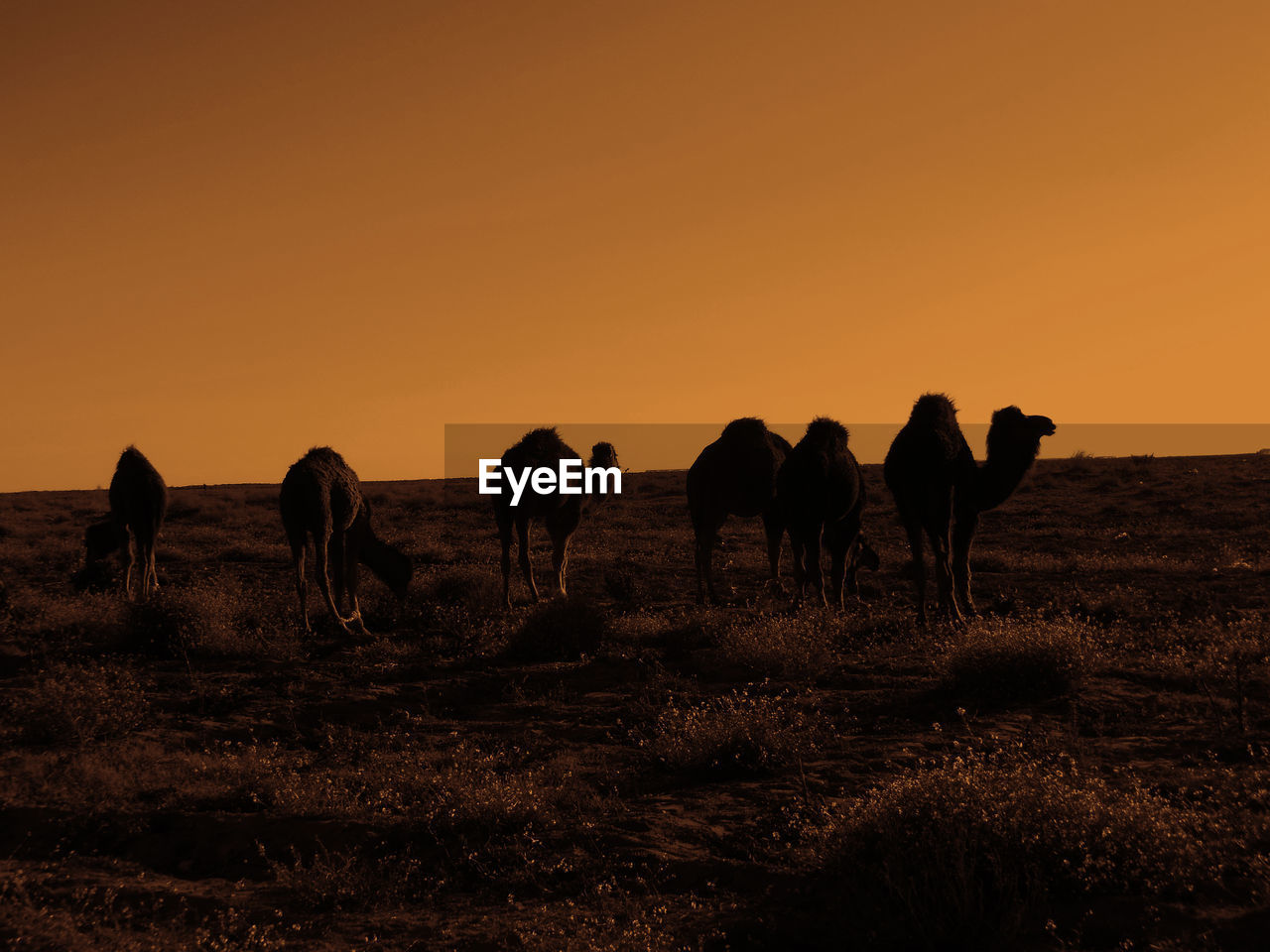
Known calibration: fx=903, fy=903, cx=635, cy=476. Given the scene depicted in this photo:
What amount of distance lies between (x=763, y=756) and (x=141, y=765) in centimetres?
533

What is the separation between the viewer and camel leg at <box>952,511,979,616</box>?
1371 cm

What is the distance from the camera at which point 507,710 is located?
9898 mm

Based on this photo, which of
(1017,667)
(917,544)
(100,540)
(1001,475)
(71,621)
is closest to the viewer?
(1017,667)

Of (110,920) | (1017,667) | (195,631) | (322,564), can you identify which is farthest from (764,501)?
(110,920)

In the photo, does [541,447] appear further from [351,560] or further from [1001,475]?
[1001,475]

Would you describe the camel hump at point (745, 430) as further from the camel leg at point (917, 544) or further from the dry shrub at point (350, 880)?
the dry shrub at point (350, 880)

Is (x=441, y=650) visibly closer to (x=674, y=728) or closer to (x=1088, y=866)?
(x=674, y=728)

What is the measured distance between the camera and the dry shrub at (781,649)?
418 inches

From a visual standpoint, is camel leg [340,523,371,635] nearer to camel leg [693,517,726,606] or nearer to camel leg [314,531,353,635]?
camel leg [314,531,353,635]

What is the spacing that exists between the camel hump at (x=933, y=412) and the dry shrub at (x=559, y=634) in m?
5.63

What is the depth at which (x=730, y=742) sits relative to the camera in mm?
7887

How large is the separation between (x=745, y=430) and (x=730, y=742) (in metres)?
8.92

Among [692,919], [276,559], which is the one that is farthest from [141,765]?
[276,559]

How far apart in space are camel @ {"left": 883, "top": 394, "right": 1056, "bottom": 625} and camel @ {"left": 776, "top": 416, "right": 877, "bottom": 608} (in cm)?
71
